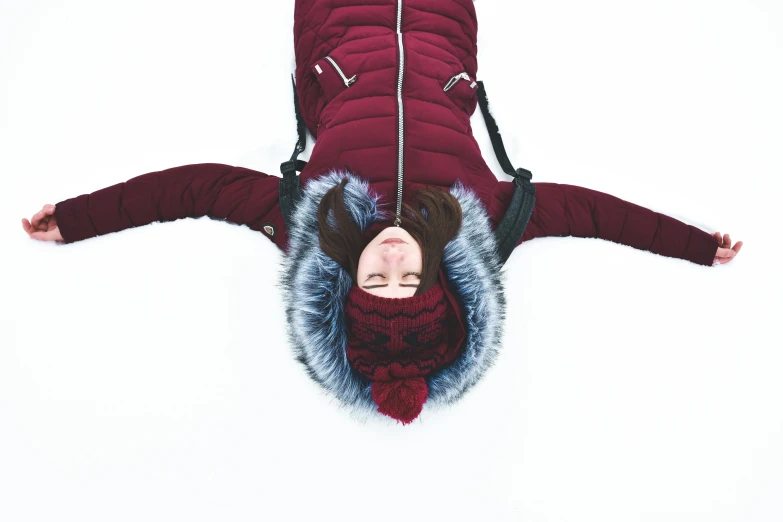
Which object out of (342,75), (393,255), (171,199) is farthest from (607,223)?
(171,199)

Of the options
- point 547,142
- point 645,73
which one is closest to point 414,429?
point 547,142

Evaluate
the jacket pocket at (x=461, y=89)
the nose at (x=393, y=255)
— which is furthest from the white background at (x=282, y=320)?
the nose at (x=393, y=255)

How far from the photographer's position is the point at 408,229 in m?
1.07

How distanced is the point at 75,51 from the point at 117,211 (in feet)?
1.96

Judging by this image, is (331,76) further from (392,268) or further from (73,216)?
(73,216)

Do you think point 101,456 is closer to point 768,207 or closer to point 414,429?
point 414,429

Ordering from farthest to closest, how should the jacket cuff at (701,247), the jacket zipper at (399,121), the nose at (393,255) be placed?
the jacket cuff at (701,247), the jacket zipper at (399,121), the nose at (393,255)

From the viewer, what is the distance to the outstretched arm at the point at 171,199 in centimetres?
125

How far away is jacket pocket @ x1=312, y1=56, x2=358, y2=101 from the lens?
1.29 m

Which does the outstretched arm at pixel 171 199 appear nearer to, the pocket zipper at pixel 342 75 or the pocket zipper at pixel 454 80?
the pocket zipper at pixel 342 75

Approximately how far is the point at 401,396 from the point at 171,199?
75cm

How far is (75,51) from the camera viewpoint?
1498mm

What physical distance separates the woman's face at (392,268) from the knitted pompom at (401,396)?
7.2 inches

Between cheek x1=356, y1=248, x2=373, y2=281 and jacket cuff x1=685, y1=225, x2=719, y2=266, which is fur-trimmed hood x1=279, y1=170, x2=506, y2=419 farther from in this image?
jacket cuff x1=685, y1=225, x2=719, y2=266
